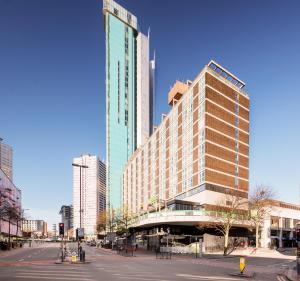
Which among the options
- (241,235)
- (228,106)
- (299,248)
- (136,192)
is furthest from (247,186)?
(299,248)

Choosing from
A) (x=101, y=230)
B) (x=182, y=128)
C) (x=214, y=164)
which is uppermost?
(x=182, y=128)

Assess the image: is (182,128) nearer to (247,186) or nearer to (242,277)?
(247,186)

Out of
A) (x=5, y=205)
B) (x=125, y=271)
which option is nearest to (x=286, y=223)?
(x=5, y=205)

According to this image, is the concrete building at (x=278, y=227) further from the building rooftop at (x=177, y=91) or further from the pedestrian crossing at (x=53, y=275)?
the pedestrian crossing at (x=53, y=275)

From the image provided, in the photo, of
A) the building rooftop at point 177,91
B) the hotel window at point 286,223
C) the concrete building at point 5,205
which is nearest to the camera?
the concrete building at point 5,205

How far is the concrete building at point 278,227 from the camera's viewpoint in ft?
302

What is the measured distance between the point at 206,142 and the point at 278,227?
32.2 meters

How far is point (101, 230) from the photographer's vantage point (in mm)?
180125

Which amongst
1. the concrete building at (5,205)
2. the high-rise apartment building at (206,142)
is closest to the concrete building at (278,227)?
the high-rise apartment building at (206,142)

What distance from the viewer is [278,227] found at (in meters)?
100

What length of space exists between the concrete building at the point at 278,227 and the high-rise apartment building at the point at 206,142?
8.91 m

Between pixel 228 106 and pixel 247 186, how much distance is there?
21.7m

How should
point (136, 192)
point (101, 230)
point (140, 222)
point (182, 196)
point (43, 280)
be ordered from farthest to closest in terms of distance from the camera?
point (101, 230)
point (136, 192)
point (182, 196)
point (140, 222)
point (43, 280)

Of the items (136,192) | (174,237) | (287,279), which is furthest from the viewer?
(136,192)
